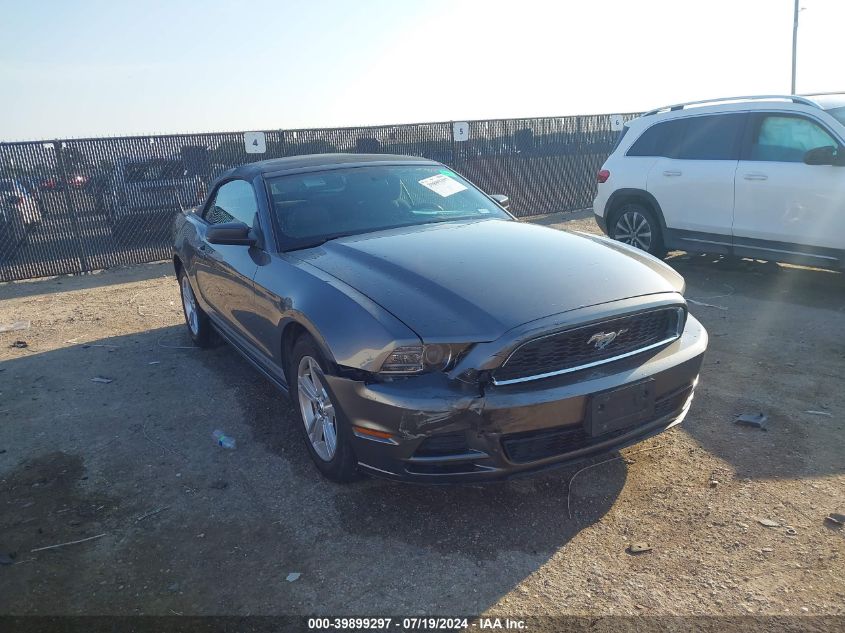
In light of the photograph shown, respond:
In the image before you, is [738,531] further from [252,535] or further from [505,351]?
[252,535]

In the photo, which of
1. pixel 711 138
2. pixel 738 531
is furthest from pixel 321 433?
pixel 711 138

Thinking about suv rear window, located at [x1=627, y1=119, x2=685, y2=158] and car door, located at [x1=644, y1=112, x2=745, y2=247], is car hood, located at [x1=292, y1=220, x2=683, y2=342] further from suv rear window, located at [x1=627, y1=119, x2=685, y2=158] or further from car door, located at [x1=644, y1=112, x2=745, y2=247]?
suv rear window, located at [x1=627, y1=119, x2=685, y2=158]

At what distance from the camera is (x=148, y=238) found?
34.6 ft

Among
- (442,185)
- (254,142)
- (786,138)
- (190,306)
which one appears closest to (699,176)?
(786,138)

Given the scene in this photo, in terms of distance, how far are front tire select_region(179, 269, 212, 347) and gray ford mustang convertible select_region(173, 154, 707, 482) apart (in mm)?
1683

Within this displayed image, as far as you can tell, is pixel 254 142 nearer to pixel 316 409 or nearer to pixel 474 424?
pixel 316 409

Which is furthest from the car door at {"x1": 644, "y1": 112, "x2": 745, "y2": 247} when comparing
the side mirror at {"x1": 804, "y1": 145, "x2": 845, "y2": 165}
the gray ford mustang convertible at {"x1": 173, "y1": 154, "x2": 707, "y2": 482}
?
the gray ford mustang convertible at {"x1": 173, "y1": 154, "x2": 707, "y2": 482}

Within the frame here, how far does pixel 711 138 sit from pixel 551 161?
20.5 ft

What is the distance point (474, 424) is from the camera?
9.20ft

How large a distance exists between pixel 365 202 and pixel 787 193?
4.62 m

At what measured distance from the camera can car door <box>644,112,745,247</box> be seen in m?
7.25

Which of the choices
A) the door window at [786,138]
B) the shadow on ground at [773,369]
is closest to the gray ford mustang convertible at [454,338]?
the shadow on ground at [773,369]

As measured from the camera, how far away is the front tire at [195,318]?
5.95 meters

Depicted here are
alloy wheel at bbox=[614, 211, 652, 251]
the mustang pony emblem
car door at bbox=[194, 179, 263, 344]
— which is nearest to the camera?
the mustang pony emblem
